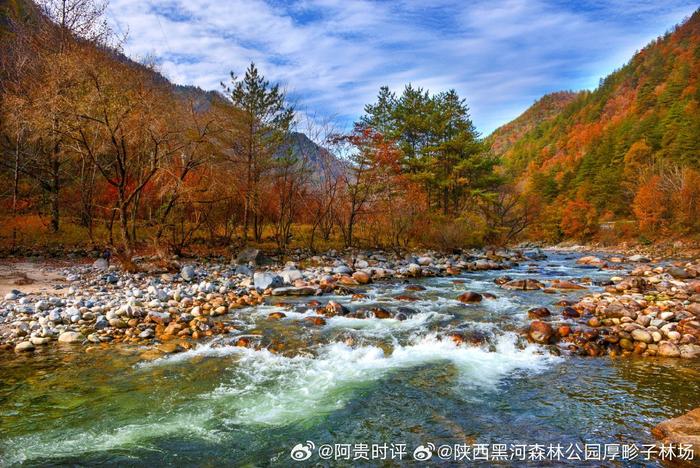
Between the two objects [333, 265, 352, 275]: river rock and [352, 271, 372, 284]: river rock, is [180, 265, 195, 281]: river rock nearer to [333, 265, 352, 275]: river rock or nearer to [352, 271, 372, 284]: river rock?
[333, 265, 352, 275]: river rock

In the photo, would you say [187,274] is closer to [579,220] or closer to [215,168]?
[215,168]

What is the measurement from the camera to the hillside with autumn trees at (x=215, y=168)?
13117mm

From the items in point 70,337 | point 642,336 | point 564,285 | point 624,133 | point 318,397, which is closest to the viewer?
point 318,397

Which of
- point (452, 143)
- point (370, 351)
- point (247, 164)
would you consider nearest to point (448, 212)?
point (452, 143)

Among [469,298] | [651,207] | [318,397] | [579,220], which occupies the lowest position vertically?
[318,397]

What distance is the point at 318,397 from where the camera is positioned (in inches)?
194

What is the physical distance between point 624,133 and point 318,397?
221ft

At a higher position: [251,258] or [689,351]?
[251,258]

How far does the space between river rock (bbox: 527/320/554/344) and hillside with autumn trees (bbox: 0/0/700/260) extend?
10754mm

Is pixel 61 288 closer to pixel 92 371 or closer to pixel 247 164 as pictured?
pixel 92 371

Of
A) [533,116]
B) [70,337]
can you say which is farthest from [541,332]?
[533,116]

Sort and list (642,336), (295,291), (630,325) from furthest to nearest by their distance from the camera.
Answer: (295,291)
(630,325)
(642,336)

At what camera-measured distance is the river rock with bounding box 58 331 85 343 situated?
679 centimetres

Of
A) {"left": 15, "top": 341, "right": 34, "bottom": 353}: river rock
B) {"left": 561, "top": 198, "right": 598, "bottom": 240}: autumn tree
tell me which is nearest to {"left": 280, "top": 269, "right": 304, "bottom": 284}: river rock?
{"left": 15, "top": 341, "right": 34, "bottom": 353}: river rock
